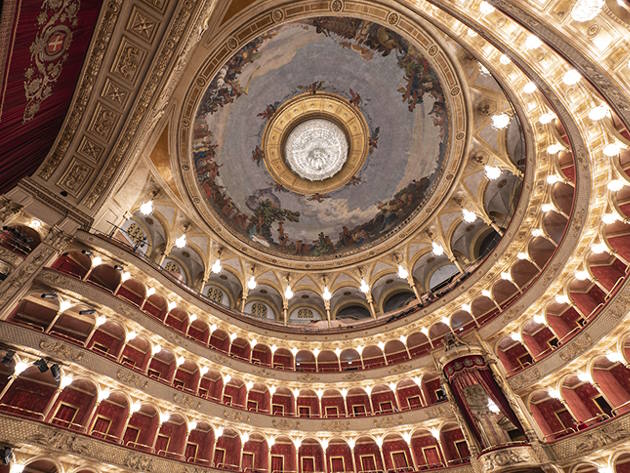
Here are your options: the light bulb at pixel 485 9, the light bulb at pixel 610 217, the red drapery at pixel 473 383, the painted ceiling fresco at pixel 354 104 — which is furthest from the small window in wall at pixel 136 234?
the light bulb at pixel 610 217

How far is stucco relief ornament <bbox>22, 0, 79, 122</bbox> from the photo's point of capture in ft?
32.8

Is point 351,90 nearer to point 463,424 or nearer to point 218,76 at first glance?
point 218,76

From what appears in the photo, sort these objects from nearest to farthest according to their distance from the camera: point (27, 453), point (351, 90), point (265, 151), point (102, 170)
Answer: point (27, 453)
point (102, 170)
point (351, 90)
point (265, 151)

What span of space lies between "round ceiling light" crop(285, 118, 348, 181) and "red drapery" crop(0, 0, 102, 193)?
60.6 feet

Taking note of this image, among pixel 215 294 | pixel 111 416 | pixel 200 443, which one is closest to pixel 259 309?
pixel 215 294

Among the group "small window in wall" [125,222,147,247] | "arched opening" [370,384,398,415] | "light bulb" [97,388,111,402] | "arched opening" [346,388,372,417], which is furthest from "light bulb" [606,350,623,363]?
"small window in wall" [125,222,147,247]

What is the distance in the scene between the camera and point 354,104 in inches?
1113

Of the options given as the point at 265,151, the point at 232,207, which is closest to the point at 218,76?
the point at 265,151

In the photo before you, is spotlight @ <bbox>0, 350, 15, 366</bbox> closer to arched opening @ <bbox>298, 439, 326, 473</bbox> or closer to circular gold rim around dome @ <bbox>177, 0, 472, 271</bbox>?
circular gold rim around dome @ <bbox>177, 0, 472, 271</bbox>

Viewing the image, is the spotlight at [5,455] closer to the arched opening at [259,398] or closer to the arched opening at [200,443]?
the arched opening at [200,443]

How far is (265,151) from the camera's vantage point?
29.6 metres

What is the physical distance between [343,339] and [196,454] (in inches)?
481

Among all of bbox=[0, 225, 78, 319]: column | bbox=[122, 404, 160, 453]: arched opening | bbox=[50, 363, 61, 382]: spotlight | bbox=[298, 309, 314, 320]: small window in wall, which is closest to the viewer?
bbox=[0, 225, 78, 319]: column

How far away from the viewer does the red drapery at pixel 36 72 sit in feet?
30.3
